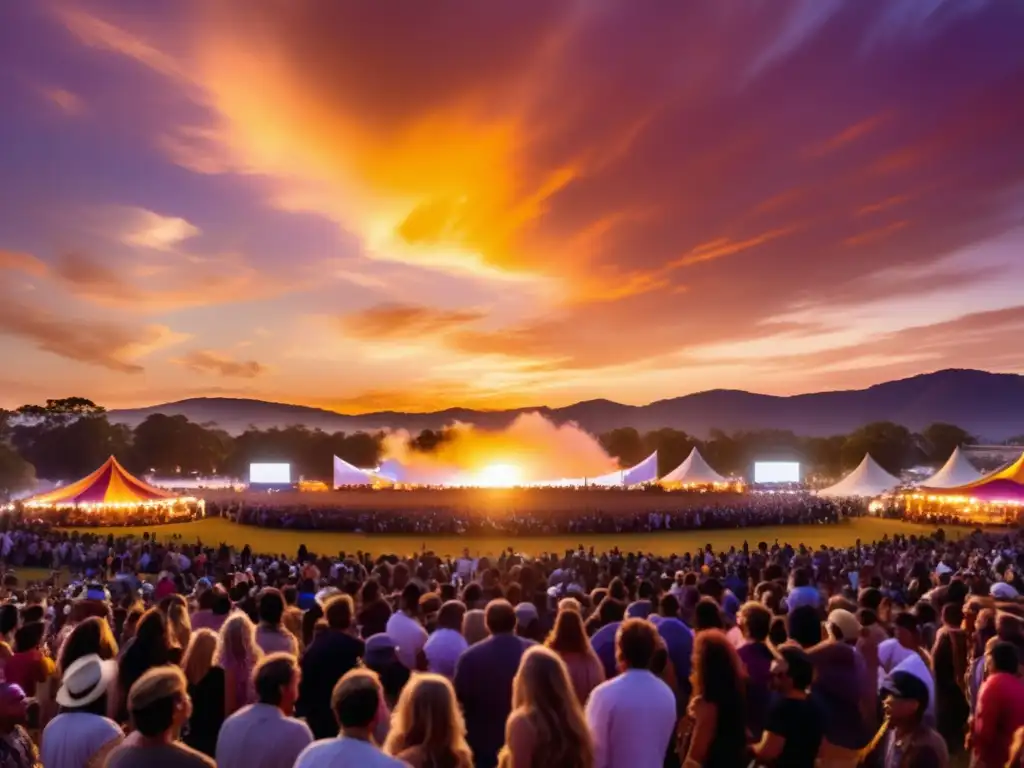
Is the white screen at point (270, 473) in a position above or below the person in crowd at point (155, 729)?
above

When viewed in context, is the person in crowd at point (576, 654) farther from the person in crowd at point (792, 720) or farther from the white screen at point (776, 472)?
the white screen at point (776, 472)

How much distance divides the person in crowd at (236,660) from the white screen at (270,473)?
6734 centimetres

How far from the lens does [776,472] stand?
8700 cm

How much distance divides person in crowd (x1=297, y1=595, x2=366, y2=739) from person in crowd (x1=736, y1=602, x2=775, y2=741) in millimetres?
2937

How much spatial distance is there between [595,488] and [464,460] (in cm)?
1533

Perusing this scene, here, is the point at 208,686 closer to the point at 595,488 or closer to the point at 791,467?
the point at 595,488

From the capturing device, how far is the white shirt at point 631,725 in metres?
4.38

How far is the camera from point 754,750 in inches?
179

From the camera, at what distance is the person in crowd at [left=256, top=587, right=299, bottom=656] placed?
6.57 m

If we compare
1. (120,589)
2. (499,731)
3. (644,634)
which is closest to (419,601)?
(499,731)

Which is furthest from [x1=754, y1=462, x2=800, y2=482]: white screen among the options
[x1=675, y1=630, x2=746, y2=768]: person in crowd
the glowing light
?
[x1=675, y1=630, x2=746, y2=768]: person in crowd

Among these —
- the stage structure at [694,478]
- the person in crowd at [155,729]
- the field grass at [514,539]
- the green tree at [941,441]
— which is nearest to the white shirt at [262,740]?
the person in crowd at [155,729]

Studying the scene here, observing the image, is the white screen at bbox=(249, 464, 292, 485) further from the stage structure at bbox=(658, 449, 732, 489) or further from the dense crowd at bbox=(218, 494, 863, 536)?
the stage structure at bbox=(658, 449, 732, 489)

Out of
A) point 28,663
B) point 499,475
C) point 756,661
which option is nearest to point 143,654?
point 28,663
